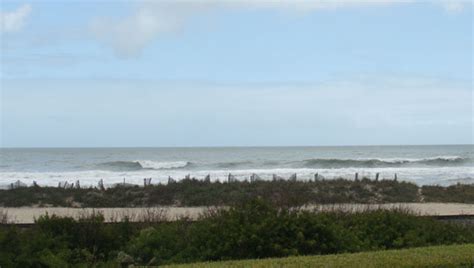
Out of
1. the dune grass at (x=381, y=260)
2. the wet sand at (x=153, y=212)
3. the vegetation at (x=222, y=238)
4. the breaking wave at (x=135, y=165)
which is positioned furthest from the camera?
the breaking wave at (x=135, y=165)

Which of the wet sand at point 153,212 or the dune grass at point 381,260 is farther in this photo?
the wet sand at point 153,212

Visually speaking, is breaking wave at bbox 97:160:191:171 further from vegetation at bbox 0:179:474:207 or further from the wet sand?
the wet sand

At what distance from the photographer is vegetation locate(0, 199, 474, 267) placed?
1025 cm

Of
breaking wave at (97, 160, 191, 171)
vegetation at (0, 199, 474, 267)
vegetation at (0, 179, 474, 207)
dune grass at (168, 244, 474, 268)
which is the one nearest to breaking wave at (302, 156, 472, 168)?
breaking wave at (97, 160, 191, 171)

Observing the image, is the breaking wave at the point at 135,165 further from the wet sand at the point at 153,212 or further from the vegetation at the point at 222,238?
the vegetation at the point at 222,238

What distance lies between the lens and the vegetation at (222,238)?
10.2m

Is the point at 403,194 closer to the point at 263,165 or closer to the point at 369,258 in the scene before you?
the point at 369,258

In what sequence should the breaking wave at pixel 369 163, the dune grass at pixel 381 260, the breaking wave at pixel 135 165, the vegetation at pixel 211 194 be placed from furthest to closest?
1. the breaking wave at pixel 135 165
2. the breaking wave at pixel 369 163
3. the vegetation at pixel 211 194
4. the dune grass at pixel 381 260

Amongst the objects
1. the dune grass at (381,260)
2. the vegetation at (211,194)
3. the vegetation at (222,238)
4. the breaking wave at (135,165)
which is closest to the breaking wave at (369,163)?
the breaking wave at (135,165)

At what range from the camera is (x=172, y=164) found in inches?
3000

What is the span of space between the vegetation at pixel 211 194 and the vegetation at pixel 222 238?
1379 centimetres

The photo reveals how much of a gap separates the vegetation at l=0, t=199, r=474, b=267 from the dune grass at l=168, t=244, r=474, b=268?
4.74ft

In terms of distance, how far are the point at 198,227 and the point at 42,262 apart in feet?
9.55

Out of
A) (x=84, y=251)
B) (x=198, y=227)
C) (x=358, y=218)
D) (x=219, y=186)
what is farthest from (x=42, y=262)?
(x=219, y=186)
